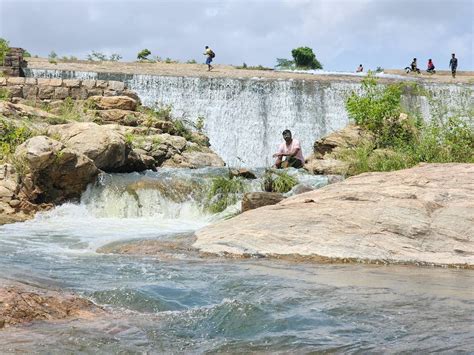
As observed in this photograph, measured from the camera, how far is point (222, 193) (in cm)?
1304

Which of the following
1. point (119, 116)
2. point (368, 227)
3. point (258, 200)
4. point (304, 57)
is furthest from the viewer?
point (304, 57)

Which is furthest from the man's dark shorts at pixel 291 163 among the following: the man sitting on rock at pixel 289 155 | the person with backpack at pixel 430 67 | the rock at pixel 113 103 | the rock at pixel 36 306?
the person with backpack at pixel 430 67

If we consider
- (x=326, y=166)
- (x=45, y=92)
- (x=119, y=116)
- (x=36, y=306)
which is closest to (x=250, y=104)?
(x=119, y=116)

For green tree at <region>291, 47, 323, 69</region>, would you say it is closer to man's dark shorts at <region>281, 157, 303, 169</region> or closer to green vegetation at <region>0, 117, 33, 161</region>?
man's dark shorts at <region>281, 157, 303, 169</region>

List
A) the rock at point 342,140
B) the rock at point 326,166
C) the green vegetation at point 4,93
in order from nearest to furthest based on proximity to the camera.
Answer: the rock at point 326,166, the rock at point 342,140, the green vegetation at point 4,93

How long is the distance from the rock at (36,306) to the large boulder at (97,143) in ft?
30.8

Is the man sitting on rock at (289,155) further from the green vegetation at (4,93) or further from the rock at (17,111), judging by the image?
the green vegetation at (4,93)

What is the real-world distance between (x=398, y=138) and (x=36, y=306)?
12.8 m

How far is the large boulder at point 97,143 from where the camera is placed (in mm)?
14164

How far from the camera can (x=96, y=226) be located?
36.9ft

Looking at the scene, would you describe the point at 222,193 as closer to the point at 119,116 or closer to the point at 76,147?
the point at 76,147

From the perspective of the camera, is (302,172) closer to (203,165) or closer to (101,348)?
(203,165)

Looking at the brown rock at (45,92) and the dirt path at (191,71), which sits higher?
the dirt path at (191,71)

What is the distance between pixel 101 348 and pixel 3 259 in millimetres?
3863
